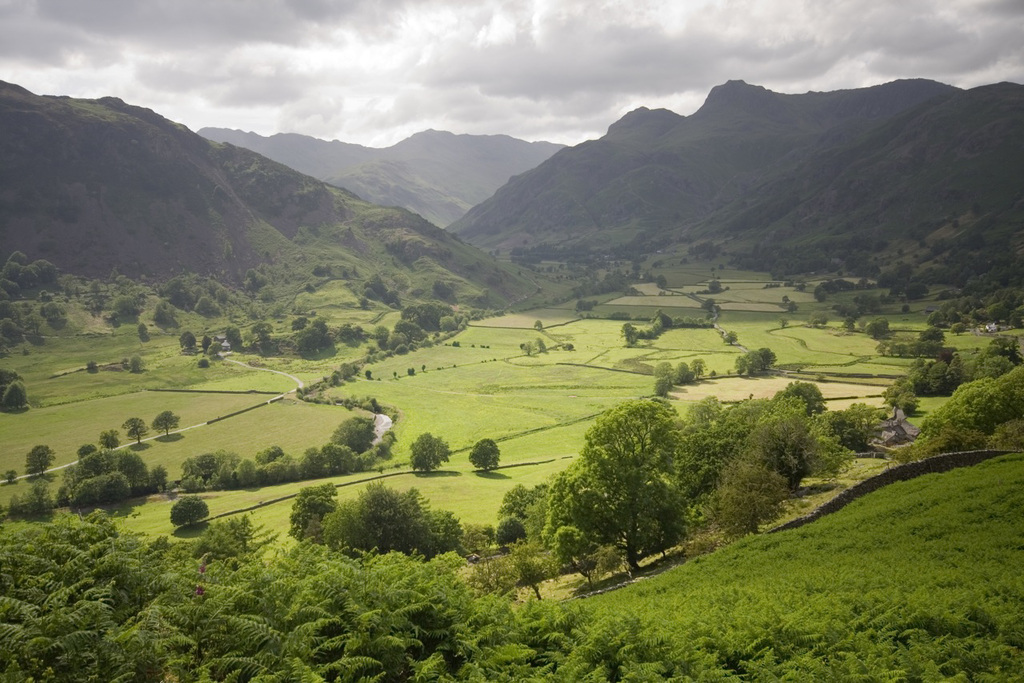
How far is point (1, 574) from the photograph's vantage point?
14.9 metres

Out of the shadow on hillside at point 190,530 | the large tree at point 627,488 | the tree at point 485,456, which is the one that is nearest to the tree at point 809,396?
the tree at point 485,456

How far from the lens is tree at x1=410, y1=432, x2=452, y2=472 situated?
80.8m

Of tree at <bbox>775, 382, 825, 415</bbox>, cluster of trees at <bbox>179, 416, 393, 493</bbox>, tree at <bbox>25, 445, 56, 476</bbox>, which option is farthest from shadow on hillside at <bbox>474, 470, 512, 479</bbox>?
tree at <bbox>25, 445, 56, 476</bbox>

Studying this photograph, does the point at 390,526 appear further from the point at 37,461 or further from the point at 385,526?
the point at 37,461

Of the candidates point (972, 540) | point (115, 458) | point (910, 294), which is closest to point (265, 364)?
point (115, 458)

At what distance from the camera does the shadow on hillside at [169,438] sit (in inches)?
3885

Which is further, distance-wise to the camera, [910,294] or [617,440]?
[910,294]

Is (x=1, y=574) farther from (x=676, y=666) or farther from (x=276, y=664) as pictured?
(x=676, y=666)

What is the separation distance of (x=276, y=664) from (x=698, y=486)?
38.3 m

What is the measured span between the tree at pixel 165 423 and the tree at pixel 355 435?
31.2 m

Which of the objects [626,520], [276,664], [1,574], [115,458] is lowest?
[115,458]

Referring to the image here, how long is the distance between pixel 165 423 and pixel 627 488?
9773 centimetres

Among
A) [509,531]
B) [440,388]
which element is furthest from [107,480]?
Answer: [440,388]

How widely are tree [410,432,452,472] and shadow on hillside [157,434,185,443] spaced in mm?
49321
